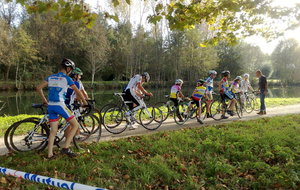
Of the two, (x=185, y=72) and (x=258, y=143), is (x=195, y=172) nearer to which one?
(x=258, y=143)

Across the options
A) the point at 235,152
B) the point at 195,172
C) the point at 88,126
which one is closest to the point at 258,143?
the point at 235,152

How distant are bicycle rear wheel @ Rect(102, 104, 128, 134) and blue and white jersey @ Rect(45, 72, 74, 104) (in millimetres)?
2945

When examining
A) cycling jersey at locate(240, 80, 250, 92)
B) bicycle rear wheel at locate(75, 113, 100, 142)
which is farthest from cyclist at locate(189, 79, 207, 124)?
bicycle rear wheel at locate(75, 113, 100, 142)

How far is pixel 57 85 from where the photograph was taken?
15.7 ft

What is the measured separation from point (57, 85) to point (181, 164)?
2947mm

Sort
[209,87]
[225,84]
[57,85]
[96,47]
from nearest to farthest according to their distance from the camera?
[57,85] → [225,84] → [209,87] → [96,47]

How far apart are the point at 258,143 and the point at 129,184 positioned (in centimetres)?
347

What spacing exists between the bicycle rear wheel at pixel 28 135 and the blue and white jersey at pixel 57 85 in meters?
0.86

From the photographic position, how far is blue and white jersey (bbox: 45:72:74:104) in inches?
189

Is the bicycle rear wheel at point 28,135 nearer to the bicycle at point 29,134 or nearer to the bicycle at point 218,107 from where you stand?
the bicycle at point 29,134

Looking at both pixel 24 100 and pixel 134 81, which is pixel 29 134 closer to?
pixel 134 81

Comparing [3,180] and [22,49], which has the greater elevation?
[22,49]

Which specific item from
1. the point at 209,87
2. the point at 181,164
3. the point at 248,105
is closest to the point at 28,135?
the point at 181,164

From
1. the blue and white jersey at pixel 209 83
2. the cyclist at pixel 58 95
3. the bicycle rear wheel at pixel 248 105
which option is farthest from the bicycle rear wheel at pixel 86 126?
the bicycle rear wheel at pixel 248 105
